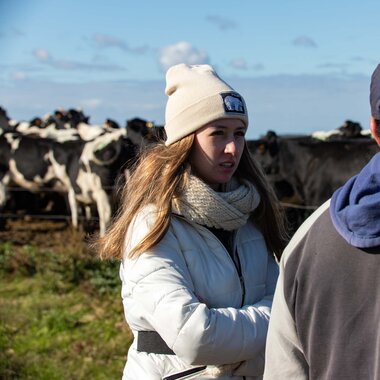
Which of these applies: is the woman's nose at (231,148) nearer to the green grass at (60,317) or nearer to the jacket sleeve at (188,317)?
the jacket sleeve at (188,317)

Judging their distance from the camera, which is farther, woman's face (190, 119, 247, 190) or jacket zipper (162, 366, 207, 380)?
woman's face (190, 119, 247, 190)

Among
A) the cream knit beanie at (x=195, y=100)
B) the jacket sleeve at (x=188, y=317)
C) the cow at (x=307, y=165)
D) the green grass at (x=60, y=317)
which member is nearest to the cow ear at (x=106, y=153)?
the cow at (x=307, y=165)

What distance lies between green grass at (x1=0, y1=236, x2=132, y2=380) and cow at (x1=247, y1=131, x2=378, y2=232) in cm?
343

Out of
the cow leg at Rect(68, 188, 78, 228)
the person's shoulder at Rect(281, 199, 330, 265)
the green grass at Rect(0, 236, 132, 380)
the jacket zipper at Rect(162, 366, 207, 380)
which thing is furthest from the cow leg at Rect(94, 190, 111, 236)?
the person's shoulder at Rect(281, 199, 330, 265)

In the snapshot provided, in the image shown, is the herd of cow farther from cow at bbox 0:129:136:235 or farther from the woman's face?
the woman's face

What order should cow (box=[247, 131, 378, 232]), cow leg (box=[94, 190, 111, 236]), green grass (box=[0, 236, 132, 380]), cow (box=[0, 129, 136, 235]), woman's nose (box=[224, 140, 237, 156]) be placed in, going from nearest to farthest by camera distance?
1. woman's nose (box=[224, 140, 237, 156])
2. green grass (box=[0, 236, 132, 380])
3. cow (box=[247, 131, 378, 232])
4. cow leg (box=[94, 190, 111, 236])
5. cow (box=[0, 129, 136, 235])

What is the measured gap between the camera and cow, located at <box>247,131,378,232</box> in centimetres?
1058

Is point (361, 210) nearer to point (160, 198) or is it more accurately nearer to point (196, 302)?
point (196, 302)

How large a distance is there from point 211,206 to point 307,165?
9537mm

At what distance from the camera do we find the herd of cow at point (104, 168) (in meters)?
10.9

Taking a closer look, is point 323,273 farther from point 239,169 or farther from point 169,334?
point 239,169

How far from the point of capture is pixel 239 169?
102 inches

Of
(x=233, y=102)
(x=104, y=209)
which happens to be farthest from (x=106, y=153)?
(x=233, y=102)

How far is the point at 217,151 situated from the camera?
7.78 ft
